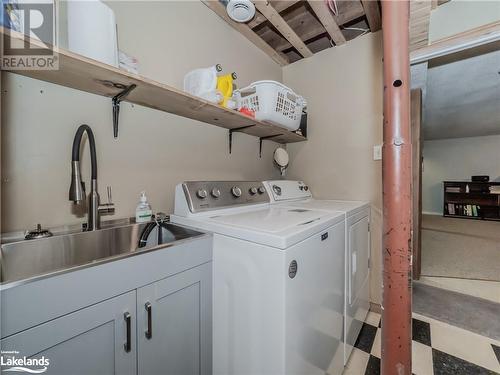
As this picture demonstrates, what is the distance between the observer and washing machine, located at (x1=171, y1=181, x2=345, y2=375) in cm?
83

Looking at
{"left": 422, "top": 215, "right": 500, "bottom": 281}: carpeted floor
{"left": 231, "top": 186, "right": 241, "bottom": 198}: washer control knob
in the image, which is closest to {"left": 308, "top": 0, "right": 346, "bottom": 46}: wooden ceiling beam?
{"left": 231, "top": 186, "right": 241, "bottom": 198}: washer control knob

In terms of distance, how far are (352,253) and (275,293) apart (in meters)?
0.83

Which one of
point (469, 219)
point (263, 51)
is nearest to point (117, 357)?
point (263, 51)

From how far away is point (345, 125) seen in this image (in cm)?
216

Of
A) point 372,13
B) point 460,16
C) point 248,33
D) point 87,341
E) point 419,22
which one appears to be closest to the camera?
point 87,341

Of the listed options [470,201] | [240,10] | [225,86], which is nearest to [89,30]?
[225,86]

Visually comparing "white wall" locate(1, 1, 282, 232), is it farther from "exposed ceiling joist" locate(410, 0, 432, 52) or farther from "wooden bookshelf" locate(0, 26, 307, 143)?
"exposed ceiling joist" locate(410, 0, 432, 52)

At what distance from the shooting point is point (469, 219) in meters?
6.28

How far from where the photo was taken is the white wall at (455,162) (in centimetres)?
635

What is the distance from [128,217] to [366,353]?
1.76 m

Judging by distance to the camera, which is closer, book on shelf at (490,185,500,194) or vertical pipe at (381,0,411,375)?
vertical pipe at (381,0,411,375)

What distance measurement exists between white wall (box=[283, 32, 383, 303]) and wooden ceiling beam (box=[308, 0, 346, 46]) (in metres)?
0.13

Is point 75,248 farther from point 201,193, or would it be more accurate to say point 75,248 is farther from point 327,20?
point 327,20

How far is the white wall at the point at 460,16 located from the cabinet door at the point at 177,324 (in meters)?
2.42
